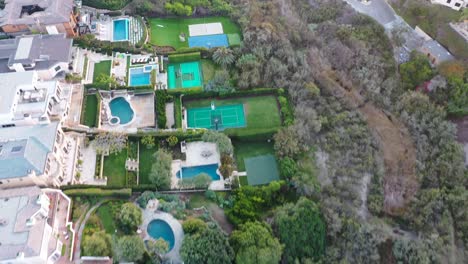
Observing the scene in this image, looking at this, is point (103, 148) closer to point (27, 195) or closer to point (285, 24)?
point (27, 195)

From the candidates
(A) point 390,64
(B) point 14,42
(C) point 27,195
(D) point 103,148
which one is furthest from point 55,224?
(A) point 390,64

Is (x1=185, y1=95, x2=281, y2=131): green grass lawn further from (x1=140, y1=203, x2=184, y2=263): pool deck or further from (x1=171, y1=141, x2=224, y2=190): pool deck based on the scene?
(x1=140, y1=203, x2=184, y2=263): pool deck

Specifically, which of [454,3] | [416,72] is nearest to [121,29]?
[416,72]

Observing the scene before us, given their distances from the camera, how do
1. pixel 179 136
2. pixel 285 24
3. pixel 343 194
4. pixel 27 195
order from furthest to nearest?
1. pixel 285 24
2. pixel 179 136
3. pixel 343 194
4. pixel 27 195

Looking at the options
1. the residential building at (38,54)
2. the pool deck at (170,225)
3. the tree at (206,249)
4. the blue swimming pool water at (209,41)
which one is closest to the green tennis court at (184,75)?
the blue swimming pool water at (209,41)

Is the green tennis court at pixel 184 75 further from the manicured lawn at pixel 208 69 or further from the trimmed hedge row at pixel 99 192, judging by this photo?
the trimmed hedge row at pixel 99 192

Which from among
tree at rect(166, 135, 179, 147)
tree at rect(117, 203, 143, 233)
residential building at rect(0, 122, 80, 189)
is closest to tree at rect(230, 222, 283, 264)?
tree at rect(117, 203, 143, 233)
